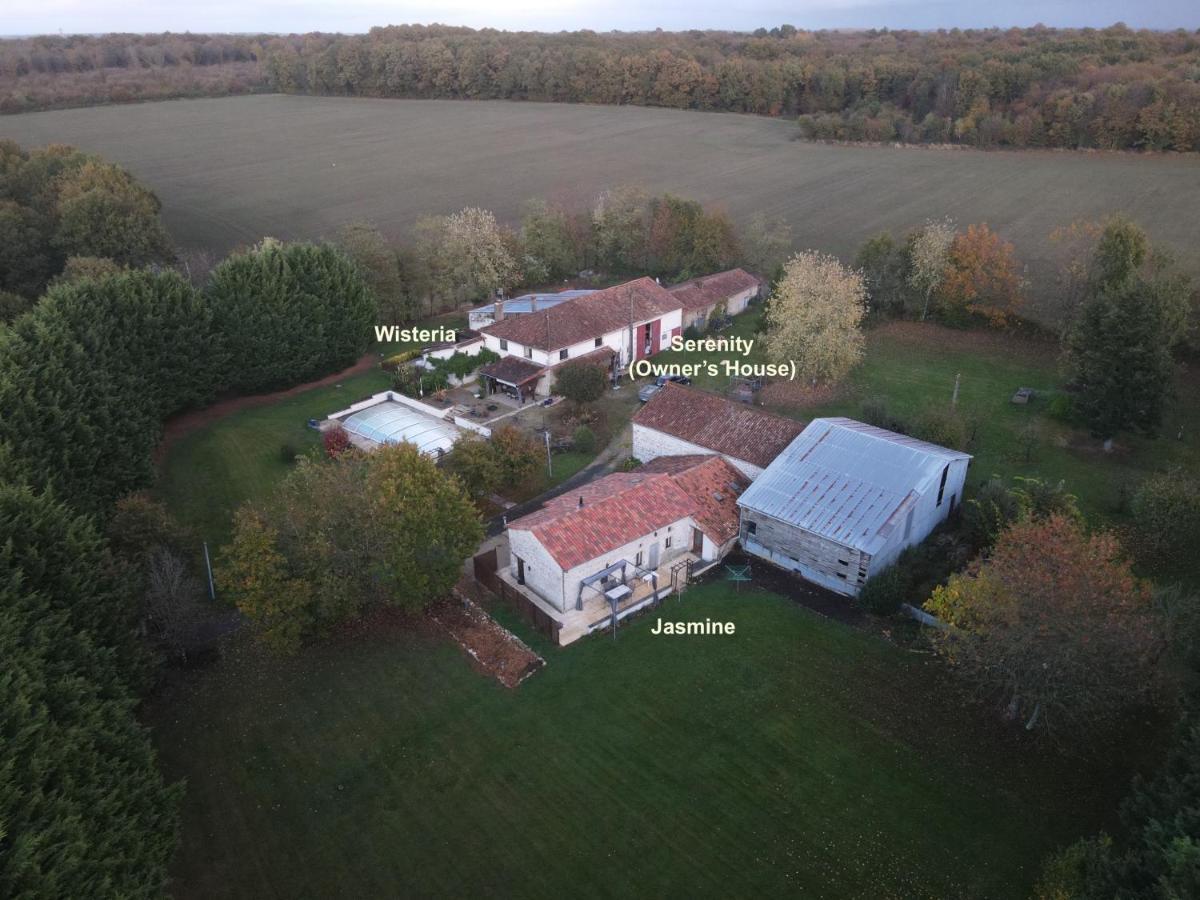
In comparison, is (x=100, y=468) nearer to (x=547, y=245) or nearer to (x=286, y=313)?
(x=286, y=313)

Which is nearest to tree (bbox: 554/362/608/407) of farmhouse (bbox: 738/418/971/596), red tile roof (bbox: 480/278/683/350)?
red tile roof (bbox: 480/278/683/350)

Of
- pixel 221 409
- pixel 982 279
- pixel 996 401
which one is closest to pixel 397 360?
pixel 221 409

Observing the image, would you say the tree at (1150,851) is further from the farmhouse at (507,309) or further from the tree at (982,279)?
the farmhouse at (507,309)

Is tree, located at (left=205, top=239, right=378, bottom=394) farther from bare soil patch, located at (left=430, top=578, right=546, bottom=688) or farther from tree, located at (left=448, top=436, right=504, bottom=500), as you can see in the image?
bare soil patch, located at (left=430, top=578, right=546, bottom=688)

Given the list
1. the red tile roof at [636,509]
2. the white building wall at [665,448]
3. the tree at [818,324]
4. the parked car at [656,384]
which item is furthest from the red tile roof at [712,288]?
the red tile roof at [636,509]

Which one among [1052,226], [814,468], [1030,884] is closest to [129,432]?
[814,468]

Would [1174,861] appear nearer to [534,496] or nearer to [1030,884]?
[1030,884]

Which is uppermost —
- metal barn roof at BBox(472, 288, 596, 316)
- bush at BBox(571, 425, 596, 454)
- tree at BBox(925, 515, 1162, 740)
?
tree at BBox(925, 515, 1162, 740)
